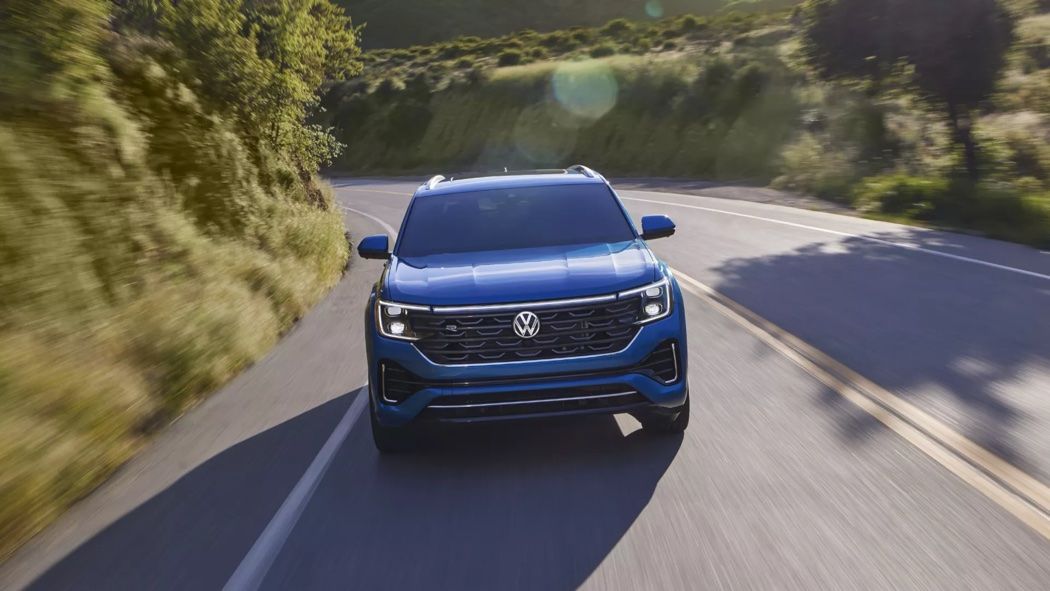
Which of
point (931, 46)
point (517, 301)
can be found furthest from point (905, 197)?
point (517, 301)

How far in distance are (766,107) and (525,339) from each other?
128 feet

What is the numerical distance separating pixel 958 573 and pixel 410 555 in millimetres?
2256

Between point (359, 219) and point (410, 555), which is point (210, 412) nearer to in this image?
point (410, 555)

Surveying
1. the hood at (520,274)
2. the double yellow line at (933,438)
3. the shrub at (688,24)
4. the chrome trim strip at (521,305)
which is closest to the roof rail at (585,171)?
the hood at (520,274)

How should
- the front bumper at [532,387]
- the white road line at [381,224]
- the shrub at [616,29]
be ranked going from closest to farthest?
the front bumper at [532,387]
the white road line at [381,224]
the shrub at [616,29]

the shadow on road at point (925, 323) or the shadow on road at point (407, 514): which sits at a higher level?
the shadow on road at point (407, 514)

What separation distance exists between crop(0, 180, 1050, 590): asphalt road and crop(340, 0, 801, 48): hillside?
12546cm

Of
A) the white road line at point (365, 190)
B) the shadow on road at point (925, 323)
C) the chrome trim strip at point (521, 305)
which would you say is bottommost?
the white road line at point (365, 190)

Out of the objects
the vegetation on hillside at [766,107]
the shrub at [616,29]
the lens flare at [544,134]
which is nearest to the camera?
the vegetation on hillside at [766,107]

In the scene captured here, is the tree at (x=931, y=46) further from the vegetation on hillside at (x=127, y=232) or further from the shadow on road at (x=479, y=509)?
the shadow on road at (x=479, y=509)

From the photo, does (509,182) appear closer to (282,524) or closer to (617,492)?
(617,492)

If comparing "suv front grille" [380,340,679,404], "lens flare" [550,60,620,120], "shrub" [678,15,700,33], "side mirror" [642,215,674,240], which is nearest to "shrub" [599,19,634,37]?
"shrub" [678,15,700,33]

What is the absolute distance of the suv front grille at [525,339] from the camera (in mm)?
5949

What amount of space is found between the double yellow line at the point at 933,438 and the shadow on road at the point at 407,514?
1.41m
